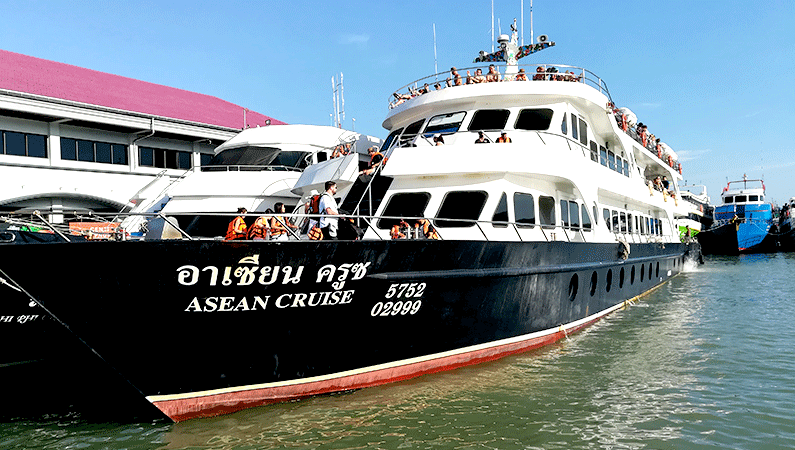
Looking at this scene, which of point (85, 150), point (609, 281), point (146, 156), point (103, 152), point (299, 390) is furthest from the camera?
point (146, 156)

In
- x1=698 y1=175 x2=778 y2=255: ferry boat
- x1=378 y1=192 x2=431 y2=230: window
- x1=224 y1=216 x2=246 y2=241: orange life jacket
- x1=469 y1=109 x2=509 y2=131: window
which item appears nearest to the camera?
x1=224 y1=216 x2=246 y2=241: orange life jacket

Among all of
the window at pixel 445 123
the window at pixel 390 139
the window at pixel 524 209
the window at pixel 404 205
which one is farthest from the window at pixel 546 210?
the window at pixel 390 139

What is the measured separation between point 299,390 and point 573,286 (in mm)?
5563

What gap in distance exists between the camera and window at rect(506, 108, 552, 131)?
10966 millimetres

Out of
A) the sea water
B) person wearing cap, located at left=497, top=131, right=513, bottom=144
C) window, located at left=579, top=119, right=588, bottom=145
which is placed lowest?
the sea water

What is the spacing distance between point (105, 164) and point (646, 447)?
2281 cm

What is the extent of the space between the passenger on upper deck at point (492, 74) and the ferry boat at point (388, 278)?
28.4 inches

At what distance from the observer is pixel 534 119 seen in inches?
433

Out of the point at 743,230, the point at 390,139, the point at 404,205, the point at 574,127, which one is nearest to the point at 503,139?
the point at 404,205

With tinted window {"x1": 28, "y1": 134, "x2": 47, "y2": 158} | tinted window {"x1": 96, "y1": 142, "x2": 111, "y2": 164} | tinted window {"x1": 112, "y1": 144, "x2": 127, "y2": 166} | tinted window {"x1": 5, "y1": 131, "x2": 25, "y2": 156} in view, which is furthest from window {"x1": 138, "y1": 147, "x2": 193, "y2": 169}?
tinted window {"x1": 5, "y1": 131, "x2": 25, "y2": 156}

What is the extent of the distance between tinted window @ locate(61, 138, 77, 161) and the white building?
0.04 meters

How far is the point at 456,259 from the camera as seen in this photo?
758 centimetres

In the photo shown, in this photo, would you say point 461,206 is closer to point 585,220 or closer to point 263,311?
point 585,220

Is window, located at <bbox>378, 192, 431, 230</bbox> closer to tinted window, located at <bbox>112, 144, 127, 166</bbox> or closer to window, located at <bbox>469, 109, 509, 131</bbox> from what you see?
window, located at <bbox>469, 109, 509, 131</bbox>
